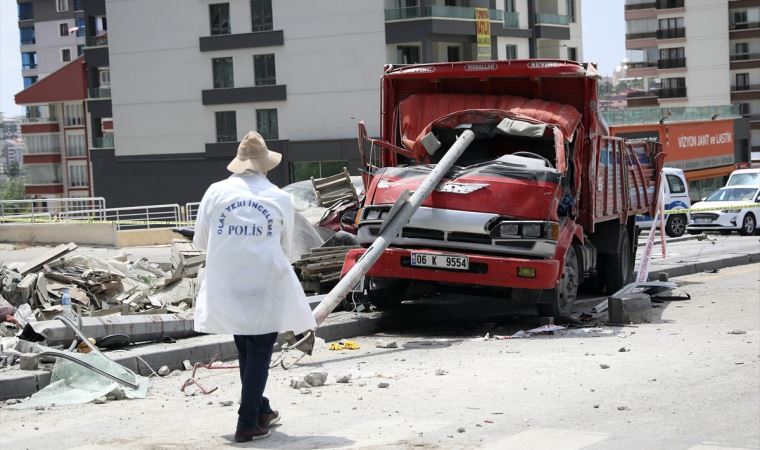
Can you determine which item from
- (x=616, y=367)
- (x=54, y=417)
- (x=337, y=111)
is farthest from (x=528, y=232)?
(x=337, y=111)

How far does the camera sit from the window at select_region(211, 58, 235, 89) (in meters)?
64.6

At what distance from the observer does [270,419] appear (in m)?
7.28

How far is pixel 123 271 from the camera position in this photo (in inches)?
632

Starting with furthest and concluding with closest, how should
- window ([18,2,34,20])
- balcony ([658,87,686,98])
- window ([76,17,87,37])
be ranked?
window ([18,2,34,20]) → window ([76,17,87,37]) → balcony ([658,87,686,98])

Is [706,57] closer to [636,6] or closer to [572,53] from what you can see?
[636,6]

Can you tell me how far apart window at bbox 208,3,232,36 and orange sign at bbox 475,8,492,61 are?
14.0m

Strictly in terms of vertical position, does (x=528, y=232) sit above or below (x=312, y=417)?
above

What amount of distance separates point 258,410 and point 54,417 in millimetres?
1874

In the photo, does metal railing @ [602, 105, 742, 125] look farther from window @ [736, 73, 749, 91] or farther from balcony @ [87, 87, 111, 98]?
window @ [736, 73, 749, 91]

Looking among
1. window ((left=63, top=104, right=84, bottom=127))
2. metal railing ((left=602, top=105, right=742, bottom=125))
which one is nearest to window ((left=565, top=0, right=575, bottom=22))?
metal railing ((left=602, top=105, right=742, bottom=125))

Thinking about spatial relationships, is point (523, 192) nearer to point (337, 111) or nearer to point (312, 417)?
point (312, 417)

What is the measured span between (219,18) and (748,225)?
3864cm

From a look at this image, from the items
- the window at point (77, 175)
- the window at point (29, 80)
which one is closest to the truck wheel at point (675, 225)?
the window at point (77, 175)

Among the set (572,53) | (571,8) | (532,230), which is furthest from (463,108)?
(571,8)
